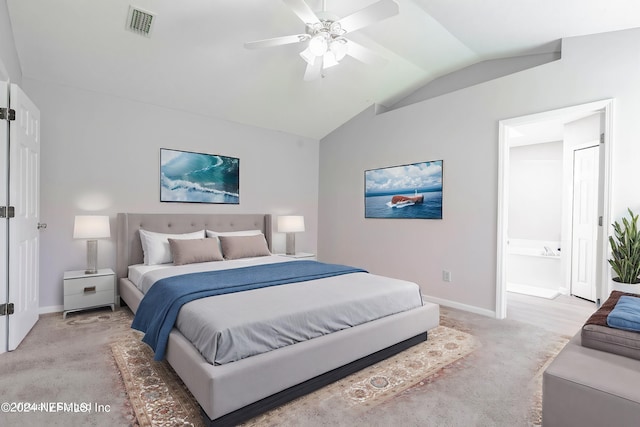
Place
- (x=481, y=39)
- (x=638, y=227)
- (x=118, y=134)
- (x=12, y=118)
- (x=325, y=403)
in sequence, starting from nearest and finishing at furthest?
(x=325, y=403) < (x=12, y=118) < (x=638, y=227) < (x=481, y=39) < (x=118, y=134)

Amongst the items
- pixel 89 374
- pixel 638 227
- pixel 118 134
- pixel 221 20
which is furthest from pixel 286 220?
pixel 638 227

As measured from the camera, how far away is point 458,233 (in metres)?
3.95

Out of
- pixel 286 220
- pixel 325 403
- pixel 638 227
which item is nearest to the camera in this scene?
pixel 325 403

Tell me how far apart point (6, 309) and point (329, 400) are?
8.46 feet

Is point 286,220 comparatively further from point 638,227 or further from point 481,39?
point 638,227

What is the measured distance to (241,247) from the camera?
13.5 ft

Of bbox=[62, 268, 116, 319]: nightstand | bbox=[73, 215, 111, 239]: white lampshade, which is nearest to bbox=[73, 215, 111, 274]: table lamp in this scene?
bbox=[73, 215, 111, 239]: white lampshade

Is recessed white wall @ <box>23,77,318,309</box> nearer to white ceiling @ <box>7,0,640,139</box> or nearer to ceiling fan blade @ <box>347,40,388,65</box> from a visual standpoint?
white ceiling @ <box>7,0,640,139</box>

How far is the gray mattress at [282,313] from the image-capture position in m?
1.83

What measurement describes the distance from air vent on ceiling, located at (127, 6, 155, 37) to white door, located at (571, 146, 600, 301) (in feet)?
17.5

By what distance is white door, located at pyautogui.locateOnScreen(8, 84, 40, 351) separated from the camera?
2.58 metres

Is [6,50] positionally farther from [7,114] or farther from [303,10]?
[303,10]

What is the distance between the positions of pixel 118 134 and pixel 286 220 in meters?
2.41

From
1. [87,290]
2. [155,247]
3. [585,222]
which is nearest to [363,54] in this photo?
[155,247]
